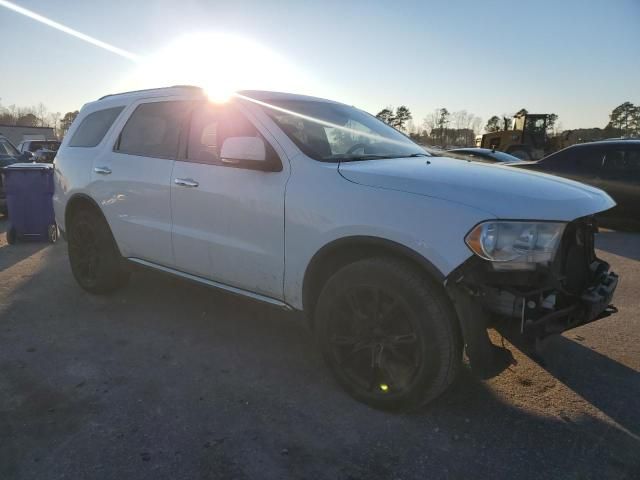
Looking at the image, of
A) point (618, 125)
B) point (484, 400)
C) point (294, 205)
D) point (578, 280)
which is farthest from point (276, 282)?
point (618, 125)

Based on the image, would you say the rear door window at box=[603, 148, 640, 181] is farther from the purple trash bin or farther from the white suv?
the purple trash bin

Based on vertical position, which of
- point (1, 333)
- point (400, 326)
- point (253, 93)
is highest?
point (253, 93)

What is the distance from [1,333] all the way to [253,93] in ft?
9.14

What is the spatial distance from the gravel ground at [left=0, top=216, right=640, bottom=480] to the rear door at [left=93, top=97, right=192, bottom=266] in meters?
0.73

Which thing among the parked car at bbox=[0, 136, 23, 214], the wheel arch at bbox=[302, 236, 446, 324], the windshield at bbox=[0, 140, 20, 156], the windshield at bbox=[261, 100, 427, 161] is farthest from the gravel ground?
the windshield at bbox=[0, 140, 20, 156]

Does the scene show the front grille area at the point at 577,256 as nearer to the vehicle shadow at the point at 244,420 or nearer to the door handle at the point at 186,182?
the vehicle shadow at the point at 244,420

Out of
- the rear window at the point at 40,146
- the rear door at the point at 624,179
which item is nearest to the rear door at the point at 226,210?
the rear door at the point at 624,179

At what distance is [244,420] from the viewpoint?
8.90 ft

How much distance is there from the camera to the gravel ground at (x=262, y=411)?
235 cm

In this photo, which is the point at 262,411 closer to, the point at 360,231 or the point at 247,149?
the point at 360,231

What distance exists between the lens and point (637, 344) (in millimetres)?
3797

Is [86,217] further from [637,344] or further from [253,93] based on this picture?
[637,344]

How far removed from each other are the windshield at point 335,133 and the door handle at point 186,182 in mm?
750

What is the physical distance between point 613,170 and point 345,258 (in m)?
7.60
